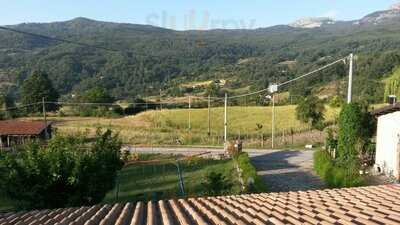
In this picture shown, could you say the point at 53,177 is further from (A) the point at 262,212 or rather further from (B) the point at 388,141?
(B) the point at 388,141

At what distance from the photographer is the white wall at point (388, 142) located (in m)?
→ 21.9

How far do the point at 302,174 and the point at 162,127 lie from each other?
34070 millimetres

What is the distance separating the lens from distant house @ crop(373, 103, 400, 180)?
71.2 feet

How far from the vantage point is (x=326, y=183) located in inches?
853

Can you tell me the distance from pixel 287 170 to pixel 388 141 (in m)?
7.25

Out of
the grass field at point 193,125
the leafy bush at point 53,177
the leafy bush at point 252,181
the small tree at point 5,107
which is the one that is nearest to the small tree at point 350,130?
the leafy bush at point 252,181

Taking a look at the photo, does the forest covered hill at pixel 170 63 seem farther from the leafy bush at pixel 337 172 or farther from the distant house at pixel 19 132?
the leafy bush at pixel 337 172

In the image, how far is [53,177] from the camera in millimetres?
14344

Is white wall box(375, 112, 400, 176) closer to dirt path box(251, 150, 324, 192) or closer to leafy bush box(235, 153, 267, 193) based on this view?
dirt path box(251, 150, 324, 192)

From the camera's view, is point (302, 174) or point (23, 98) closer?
point (302, 174)

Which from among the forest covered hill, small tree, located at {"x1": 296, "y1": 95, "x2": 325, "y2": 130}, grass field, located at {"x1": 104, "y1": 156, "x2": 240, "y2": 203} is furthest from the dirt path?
the forest covered hill

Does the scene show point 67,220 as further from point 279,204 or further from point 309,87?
point 309,87

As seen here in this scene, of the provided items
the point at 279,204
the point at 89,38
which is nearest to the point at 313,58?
the point at 89,38

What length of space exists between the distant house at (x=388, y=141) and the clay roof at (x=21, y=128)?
34.5 meters
